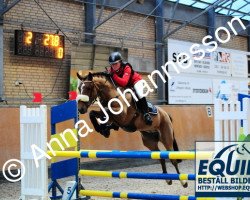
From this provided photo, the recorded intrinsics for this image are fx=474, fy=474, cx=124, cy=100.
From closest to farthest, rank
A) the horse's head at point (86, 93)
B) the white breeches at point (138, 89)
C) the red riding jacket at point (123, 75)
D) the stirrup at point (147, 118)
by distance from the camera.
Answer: the horse's head at point (86, 93) → the red riding jacket at point (123, 75) → the white breeches at point (138, 89) → the stirrup at point (147, 118)

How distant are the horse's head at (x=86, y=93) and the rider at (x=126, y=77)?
0.31m

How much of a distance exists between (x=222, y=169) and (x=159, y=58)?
32.3 feet

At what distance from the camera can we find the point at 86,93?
216 inches

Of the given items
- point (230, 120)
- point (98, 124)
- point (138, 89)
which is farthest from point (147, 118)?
point (230, 120)

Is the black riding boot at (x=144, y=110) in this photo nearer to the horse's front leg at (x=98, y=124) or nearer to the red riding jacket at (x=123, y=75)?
the red riding jacket at (x=123, y=75)

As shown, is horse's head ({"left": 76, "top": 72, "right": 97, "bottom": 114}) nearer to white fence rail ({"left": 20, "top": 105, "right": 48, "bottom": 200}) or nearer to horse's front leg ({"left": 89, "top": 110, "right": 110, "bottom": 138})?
horse's front leg ({"left": 89, "top": 110, "right": 110, "bottom": 138})

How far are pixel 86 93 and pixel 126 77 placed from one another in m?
0.57

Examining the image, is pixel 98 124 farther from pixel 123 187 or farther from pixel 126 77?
pixel 123 187

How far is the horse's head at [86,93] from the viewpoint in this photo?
529 cm

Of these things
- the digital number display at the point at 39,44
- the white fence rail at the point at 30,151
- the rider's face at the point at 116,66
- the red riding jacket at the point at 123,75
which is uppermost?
the digital number display at the point at 39,44

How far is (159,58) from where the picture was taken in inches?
522

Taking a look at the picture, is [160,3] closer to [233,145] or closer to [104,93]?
[104,93]

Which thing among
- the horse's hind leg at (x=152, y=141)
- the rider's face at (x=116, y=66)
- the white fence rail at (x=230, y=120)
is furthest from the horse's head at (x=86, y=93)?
the white fence rail at (x=230, y=120)

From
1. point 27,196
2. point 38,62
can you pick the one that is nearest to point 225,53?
point 38,62
